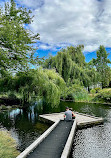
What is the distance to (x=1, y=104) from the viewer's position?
1429cm

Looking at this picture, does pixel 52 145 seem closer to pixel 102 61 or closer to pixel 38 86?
pixel 38 86

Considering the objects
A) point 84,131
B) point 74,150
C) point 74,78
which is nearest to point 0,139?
point 74,150

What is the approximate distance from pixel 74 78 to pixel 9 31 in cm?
1629

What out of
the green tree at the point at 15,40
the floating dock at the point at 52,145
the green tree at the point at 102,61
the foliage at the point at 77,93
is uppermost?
the green tree at the point at 102,61

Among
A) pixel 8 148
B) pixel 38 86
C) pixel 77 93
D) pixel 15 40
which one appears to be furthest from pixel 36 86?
pixel 77 93

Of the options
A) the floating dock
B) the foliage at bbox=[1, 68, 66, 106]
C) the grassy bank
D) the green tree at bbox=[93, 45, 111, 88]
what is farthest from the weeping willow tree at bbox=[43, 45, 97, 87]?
the green tree at bbox=[93, 45, 111, 88]

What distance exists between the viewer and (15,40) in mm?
7180

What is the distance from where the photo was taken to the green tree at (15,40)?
22.4ft

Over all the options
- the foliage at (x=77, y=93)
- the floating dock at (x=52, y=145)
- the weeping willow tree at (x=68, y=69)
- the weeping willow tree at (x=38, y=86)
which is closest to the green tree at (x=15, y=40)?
the weeping willow tree at (x=38, y=86)

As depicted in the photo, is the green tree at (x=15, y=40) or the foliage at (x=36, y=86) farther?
the foliage at (x=36, y=86)

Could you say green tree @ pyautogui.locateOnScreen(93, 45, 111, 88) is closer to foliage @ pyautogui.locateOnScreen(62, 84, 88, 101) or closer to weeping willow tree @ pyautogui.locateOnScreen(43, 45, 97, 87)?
weeping willow tree @ pyautogui.locateOnScreen(43, 45, 97, 87)

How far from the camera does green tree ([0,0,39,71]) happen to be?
6.81 m

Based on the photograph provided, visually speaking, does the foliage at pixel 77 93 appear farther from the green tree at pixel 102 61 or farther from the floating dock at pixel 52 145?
the green tree at pixel 102 61

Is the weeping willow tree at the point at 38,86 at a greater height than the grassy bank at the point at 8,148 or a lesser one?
greater
